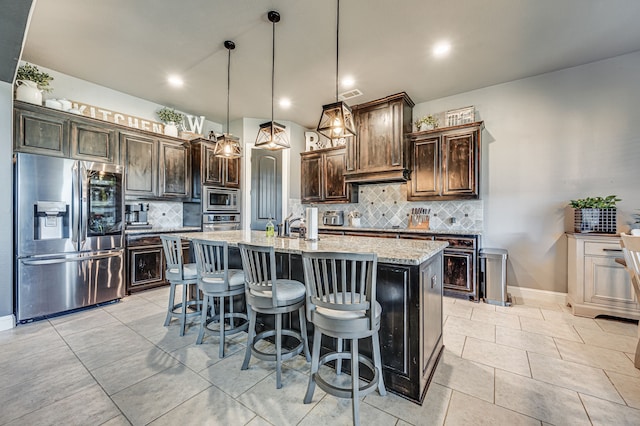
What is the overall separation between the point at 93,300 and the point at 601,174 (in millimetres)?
6380

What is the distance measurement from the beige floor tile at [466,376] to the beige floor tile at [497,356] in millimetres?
103

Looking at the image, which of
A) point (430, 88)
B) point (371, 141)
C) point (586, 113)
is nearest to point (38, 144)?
point (371, 141)

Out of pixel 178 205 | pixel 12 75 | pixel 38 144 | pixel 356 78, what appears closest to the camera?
pixel 12 75

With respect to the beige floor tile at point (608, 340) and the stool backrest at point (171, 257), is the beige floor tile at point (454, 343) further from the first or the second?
the stool backrest at point (171, 257)

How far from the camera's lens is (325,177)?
5.14 m

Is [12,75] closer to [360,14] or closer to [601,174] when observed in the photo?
[360,14]

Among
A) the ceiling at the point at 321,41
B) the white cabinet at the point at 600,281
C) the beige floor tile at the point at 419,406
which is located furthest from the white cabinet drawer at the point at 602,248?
the beige floor tile at the point at 419,406

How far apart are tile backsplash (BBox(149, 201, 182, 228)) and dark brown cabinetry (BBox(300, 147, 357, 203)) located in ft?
7.71

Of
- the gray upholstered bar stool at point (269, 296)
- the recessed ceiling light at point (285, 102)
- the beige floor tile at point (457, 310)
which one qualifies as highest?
the recessed ceiling light at point (285, 102)

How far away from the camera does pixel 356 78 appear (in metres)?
3.65

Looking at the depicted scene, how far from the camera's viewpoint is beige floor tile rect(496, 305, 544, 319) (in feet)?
9.95

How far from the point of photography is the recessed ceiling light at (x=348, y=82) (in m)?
3.65

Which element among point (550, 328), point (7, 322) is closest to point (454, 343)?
point (550, 328)

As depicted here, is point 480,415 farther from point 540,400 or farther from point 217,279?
point 217,279
